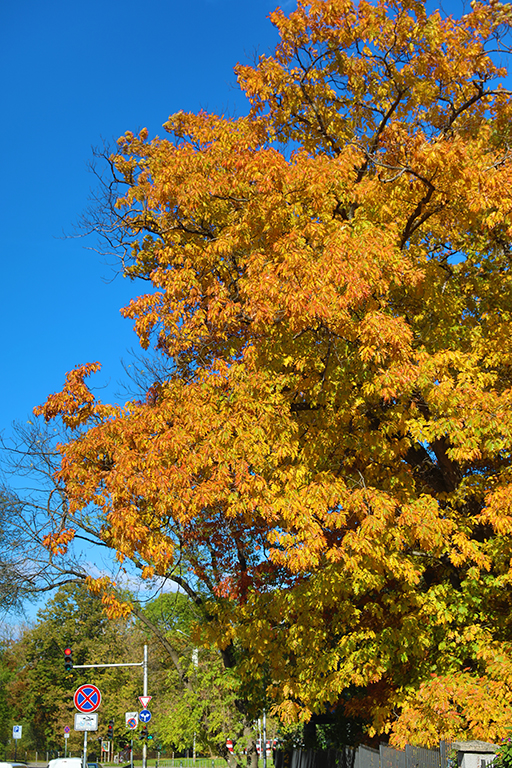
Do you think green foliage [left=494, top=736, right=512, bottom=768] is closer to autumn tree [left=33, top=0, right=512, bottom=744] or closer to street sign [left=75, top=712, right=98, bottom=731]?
autumn tree [left=33, top=0, right=512, bottom=744]

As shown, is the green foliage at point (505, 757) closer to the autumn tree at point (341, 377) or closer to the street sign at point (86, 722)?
the autumn tree at point (341, 377)

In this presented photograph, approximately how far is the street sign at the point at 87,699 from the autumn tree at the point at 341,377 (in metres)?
4.33

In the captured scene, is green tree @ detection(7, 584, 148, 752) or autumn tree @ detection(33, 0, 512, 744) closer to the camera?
autumn tree @ detection(33, 0, 512, 744)

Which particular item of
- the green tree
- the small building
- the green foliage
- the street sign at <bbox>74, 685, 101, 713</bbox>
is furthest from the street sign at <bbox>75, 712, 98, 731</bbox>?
the green tree

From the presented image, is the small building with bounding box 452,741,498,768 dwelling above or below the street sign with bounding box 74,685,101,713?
below

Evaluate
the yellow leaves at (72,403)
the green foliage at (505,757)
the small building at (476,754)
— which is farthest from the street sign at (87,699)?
the green foliage at (505,757)

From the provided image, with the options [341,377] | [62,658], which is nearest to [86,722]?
[341,377]

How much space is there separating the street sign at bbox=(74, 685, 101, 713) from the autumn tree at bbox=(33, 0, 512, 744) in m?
4.33

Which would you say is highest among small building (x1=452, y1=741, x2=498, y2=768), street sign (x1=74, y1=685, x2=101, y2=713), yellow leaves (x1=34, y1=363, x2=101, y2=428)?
yellow leaves (x1=34, y1=363, x2=101, y2=428)

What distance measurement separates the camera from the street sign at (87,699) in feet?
54.4

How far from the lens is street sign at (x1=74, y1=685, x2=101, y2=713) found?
1658 cm

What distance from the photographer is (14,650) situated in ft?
282

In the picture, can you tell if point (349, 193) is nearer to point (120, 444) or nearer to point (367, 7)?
point (367, 7)

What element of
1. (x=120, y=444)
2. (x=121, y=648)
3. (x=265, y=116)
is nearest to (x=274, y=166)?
(x=265, y=116)
